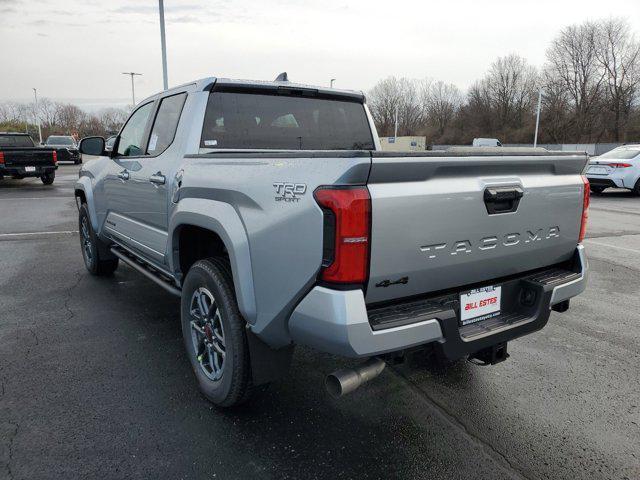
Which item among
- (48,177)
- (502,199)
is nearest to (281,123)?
(502,199)

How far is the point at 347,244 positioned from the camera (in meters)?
1.99

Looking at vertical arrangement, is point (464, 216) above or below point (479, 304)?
above

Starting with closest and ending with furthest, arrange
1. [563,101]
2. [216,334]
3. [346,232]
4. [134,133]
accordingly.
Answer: [346,232], [216,334], [134,133], [563,101]

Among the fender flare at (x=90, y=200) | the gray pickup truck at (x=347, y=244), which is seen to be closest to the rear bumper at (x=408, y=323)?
the gray pickup truck at (x=347, y=244)

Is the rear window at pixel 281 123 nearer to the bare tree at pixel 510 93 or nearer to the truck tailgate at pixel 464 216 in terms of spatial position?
the truck tailgate at pixel 464 216

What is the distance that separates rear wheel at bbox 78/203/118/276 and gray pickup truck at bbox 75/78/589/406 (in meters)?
2.34

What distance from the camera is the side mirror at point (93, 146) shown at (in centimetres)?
474

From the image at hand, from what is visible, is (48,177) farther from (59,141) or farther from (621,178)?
(621,178)

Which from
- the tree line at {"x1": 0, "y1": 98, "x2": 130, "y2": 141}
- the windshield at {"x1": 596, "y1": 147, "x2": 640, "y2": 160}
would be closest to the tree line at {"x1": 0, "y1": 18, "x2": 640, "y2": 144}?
the tree line at {"x1": 0, "y1": 98, "x2": 130, "y2": 141}

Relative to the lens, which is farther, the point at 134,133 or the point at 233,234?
the point at 134,133

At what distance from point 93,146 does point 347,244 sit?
12.2 feet

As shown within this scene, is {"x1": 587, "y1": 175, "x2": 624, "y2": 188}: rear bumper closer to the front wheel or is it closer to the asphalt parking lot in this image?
the asphalt parking lot

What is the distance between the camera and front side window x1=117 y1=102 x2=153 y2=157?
14.1 ft

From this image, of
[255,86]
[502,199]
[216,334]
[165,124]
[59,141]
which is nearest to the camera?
[502,199]
